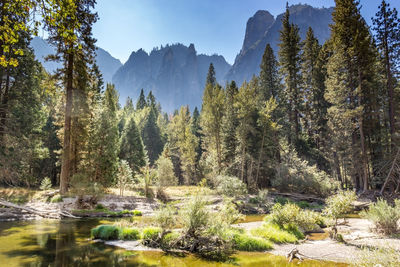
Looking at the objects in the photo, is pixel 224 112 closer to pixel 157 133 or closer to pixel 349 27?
pixel 349 27

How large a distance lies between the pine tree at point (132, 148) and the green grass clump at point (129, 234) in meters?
28.1

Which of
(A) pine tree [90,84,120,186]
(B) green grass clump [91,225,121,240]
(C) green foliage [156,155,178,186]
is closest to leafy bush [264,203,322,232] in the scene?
(B) green grass clump [91,225,121,240]

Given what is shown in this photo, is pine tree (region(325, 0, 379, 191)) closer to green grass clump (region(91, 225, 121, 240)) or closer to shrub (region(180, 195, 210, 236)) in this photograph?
shrub (region(180, 195, 210, 236))

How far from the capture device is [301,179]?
2611 cm

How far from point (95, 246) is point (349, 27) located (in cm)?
2971

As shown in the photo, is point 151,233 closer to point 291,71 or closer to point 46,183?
point 46,183

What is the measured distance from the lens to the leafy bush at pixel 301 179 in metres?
25.1

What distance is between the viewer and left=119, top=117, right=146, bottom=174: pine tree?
1492 inches

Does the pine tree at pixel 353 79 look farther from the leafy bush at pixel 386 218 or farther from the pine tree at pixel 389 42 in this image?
the leafy bush at pixel 386 218

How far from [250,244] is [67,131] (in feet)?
53.1

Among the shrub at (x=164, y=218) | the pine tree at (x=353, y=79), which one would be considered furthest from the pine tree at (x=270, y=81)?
the shrub at (x=164, y=218)

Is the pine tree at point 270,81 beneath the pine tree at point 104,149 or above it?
above

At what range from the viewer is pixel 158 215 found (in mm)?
9289

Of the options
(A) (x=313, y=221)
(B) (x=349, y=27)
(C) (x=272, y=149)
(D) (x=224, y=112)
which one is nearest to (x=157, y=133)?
(D) (x=224, y=112)
